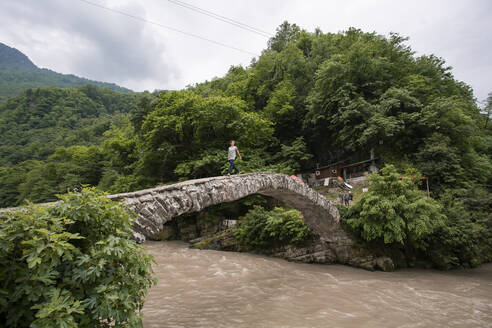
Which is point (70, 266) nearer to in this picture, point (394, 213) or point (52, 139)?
point (394, 213)

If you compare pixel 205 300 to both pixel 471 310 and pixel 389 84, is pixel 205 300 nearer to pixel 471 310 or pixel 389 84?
pixel 471 310

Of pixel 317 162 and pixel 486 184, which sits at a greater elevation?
pixel 317 162

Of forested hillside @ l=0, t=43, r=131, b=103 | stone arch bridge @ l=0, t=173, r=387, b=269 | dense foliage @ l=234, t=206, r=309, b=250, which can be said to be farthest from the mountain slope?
stone arch bridge @ l=0, t=173, r=387, b=269

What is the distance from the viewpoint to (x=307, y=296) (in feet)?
22.1

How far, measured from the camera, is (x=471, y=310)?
6.06m

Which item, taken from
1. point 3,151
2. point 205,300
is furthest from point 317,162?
point 3,151

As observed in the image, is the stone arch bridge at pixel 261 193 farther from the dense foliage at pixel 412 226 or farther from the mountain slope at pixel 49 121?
the mountain slope at pixel 49 121

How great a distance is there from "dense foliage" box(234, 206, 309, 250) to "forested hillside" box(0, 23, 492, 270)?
4.00 meters

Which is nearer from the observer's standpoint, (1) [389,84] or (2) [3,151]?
(1) [389,84]

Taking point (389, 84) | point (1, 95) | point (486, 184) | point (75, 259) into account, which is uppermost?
point (1, 95)

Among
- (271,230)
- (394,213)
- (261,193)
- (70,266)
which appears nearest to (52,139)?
(271,230)

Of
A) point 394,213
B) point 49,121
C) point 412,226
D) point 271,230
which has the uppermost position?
point 49,121

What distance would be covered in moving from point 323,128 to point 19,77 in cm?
10182

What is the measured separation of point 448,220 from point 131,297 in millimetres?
11827
